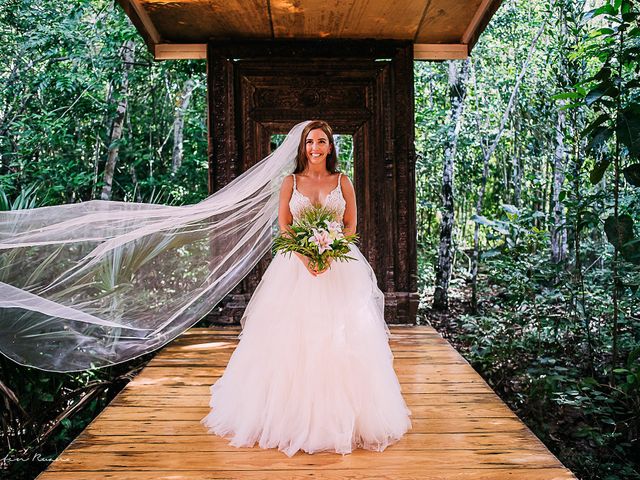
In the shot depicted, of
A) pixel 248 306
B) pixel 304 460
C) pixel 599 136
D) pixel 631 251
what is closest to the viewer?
pixel 304 460

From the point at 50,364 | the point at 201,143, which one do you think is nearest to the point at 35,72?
the point at 201,143

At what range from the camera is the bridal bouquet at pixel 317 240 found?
2.86 meters

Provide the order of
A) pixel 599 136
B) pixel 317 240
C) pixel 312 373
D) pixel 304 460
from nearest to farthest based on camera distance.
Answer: pixel 304 460 < pixel 312 373 < pixel 317 240 < pixel 599 136

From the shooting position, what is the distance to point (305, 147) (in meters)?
3.43

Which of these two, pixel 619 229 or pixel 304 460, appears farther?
pixel 619 229

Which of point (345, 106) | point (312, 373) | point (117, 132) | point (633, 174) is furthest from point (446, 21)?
point (117, 132)

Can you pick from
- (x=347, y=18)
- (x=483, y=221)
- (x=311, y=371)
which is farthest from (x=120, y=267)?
(x=483, y=221)

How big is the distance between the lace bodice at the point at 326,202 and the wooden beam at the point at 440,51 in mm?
2636

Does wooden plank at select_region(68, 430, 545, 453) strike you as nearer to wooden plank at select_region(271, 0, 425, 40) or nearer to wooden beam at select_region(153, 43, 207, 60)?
wooden plank at select_region(271, 0, 425, 40)

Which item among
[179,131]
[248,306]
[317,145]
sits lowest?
[248,306]

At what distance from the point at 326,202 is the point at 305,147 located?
0.37 m

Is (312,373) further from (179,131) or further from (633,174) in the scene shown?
(179,131)

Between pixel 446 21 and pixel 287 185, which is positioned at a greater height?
pixel 446 21

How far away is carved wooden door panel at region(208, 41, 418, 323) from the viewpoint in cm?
527
